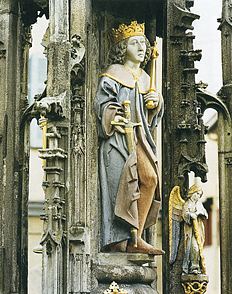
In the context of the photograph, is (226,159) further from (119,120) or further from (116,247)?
(116,247)

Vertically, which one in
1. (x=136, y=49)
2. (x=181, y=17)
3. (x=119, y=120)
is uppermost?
(x=181, y=17)

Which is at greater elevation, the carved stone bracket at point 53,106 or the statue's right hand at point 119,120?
the carved stone bracket at point 53,106

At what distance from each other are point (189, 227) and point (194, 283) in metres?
0.68

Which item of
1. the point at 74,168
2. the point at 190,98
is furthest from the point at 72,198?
the point at 190,98

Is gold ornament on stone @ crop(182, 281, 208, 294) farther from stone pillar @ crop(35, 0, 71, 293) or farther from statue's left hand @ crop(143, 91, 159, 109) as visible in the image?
statue's left hand @ crop(143, 91, 159, 109)

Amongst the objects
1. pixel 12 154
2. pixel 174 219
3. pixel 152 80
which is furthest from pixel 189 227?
pixel 12 154

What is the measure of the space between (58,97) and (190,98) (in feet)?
6.64

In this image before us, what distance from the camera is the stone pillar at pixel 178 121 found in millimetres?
13117

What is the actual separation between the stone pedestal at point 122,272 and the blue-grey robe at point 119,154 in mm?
207

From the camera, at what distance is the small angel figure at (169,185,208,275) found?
12859 millimetres

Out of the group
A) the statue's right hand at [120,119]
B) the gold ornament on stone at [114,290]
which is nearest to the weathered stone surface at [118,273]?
the gold ornament on stone at [114,290]

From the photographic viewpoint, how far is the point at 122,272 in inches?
489

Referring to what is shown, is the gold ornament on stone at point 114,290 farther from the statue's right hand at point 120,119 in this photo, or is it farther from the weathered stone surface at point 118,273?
the statue's right hand at point 120,119

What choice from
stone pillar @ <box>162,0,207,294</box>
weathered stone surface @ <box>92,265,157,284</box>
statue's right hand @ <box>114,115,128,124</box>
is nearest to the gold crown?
stone pillar @ <box>162,0,207,294</box>
